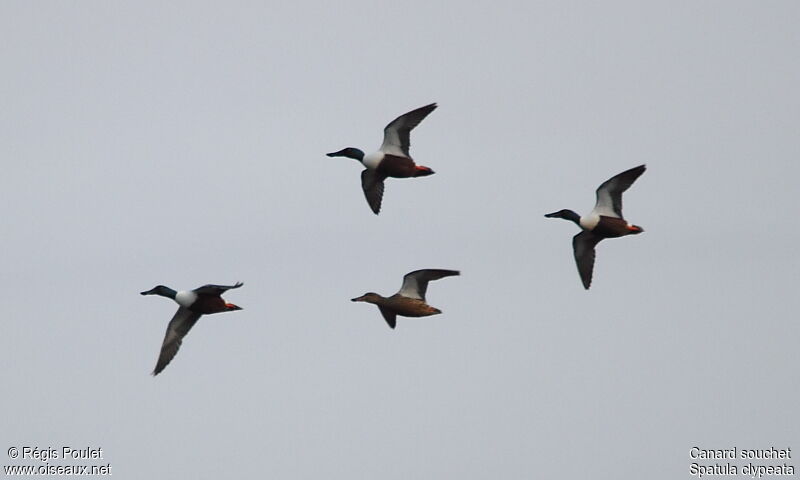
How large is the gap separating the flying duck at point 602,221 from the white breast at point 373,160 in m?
3.08

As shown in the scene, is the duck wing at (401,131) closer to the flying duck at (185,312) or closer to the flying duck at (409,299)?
the flying duck at (409,299)

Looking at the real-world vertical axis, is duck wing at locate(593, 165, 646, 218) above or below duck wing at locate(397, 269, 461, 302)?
above

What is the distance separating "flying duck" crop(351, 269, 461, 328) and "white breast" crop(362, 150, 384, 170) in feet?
6.90

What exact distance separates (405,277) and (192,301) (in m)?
3.58

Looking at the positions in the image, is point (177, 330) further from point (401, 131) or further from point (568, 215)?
point (568, 215)

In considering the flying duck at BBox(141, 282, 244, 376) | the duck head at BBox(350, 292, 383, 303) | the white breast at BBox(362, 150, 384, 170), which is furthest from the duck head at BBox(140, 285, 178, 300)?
the white breast at BBox(362, 150, 384, 170)

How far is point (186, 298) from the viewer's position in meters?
24.4

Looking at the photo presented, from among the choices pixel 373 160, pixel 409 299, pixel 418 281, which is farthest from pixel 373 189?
pixel 409 299

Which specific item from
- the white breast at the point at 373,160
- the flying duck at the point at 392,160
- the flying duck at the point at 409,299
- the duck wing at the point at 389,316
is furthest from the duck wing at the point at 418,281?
the white breast at the point at 373,160

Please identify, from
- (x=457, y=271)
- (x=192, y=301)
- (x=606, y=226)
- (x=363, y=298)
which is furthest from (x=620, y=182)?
(x=192, y=301)

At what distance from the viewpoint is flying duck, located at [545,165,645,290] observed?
24.5 m

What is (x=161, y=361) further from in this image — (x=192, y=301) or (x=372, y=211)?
(x=372, y=211)

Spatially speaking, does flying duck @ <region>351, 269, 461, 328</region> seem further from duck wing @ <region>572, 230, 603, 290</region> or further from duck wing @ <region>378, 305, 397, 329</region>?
duck wing @ <region>572, 230, 603, 290</region>

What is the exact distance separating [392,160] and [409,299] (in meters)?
2.47
